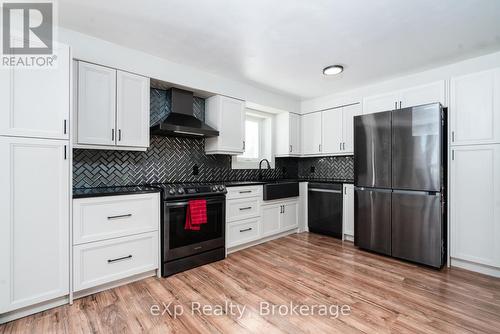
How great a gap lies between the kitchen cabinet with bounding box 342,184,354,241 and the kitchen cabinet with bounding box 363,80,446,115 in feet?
3.82

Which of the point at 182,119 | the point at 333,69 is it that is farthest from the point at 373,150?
the point at 182,119

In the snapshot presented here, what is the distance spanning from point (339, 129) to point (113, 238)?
352 cm

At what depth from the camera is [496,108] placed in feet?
8.17

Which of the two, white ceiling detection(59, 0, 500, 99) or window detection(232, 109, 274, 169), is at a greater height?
white ceiling detection(59, 0, 500, 99)

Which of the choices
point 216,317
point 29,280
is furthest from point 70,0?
point 216,317

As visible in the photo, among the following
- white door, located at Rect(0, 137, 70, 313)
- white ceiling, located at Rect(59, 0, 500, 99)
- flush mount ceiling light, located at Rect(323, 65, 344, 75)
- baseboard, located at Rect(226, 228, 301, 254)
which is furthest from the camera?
baseboard, located at Rect(226, 228, 301, 254)

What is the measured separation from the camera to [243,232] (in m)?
3.29

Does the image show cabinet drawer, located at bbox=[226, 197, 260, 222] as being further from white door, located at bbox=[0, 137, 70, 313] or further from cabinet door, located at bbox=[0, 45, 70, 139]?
cabinet door, located at bbox=[0, 45, 70, 139]

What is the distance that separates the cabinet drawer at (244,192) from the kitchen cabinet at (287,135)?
3.93 feet

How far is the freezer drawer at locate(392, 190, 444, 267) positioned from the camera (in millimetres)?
2633

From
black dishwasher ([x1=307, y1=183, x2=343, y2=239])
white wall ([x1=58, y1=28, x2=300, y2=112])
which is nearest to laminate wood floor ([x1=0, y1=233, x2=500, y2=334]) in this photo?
black dishwasher ([x1=307, y1=183, x2=343, y2=239])

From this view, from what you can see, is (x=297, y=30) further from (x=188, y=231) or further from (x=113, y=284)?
(x=113, y=284)

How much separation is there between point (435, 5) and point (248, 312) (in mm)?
2787

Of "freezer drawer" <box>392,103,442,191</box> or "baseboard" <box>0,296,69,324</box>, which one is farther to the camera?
"freezer drawer" <box>392,103,442,191</box>
